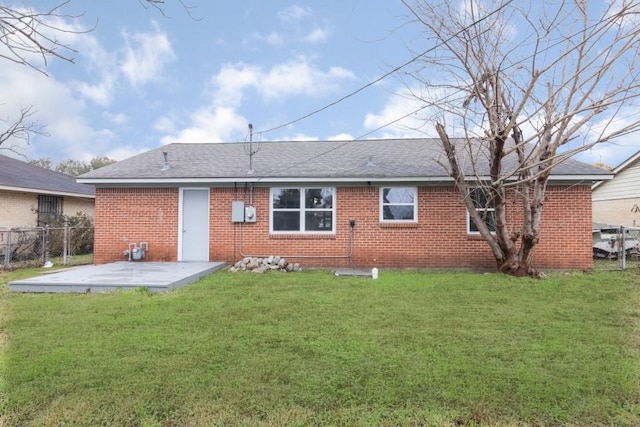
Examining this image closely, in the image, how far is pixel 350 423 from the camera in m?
2.78

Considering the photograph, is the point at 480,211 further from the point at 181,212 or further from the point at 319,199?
the point at 181,212

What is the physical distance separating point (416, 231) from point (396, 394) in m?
7.86

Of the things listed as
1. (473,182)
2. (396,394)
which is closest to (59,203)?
(473,182)

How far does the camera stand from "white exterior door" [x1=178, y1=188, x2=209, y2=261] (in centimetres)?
1118

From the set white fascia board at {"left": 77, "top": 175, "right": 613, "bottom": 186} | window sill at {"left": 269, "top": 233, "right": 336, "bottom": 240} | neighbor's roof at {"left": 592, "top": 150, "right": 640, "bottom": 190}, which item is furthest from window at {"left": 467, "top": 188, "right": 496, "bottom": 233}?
neighbor's roof at {"left": 592, "top": 150, "right": 640, "bottom": 190}

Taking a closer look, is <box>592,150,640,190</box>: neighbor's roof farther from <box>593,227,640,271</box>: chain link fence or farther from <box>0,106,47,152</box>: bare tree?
<box>0,106,47,152</box>: bare tree

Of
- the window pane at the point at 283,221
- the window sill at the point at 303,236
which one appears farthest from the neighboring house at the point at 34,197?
the window sill at the point at 303,236

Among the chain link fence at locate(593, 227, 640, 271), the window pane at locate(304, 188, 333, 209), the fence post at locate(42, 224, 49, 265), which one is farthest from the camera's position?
the chain link fence at locate(593, 227, 640, 271)

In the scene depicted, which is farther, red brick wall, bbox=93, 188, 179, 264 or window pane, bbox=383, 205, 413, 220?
red brick wall, bbox=93, 188, 179, 264

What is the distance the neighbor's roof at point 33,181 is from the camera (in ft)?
47.4

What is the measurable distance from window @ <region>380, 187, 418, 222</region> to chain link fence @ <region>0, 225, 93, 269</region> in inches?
378

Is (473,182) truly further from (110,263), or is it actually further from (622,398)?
(110,263)

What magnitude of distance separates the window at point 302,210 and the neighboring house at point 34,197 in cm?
1035

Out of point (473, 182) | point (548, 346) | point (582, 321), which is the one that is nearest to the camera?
point (548, 346)
